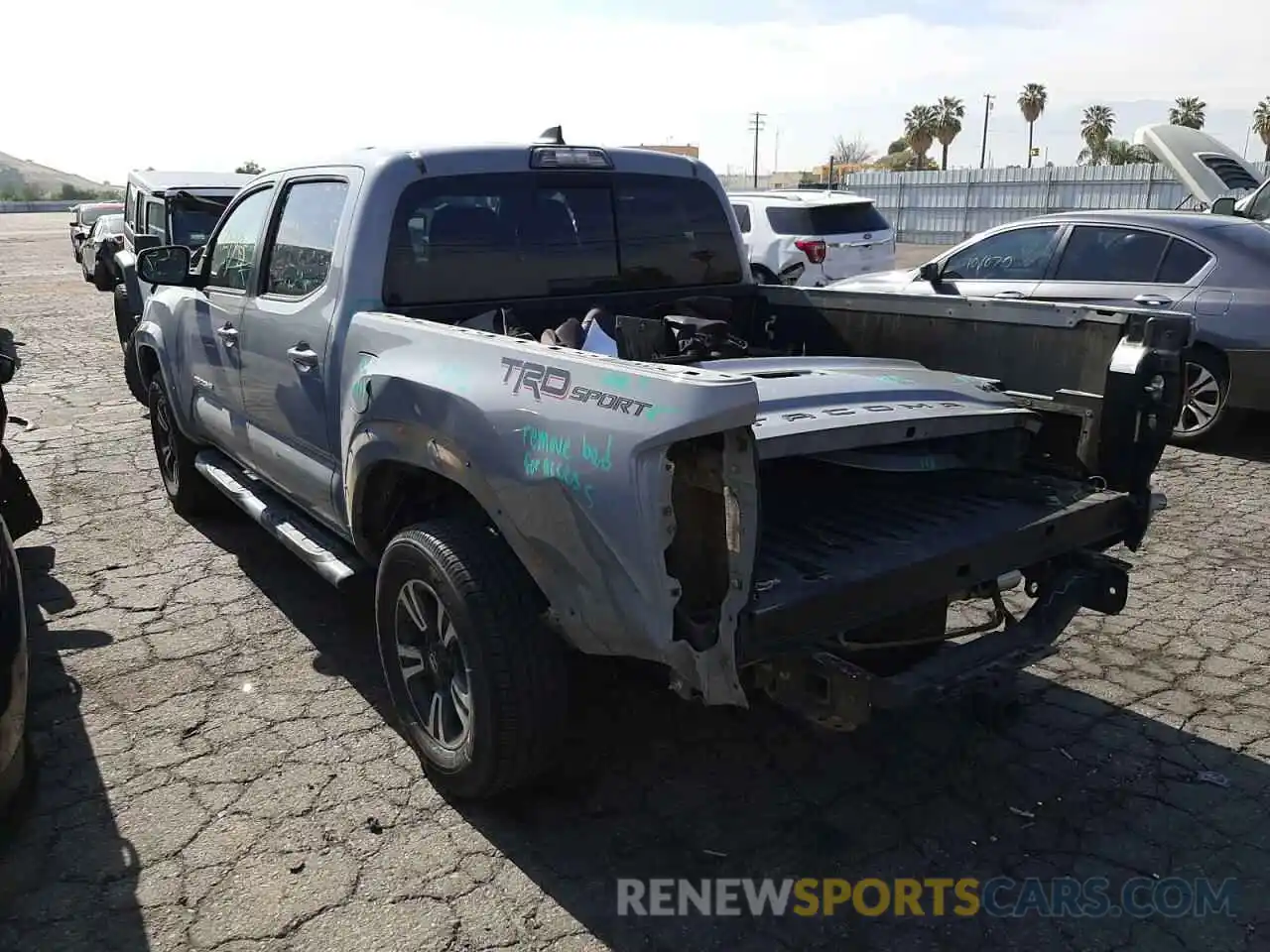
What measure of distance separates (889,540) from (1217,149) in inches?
434


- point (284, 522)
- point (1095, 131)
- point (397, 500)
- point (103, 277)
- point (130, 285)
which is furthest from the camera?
point (1095, 131)

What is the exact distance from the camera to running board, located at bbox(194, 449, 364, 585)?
385 centimetres

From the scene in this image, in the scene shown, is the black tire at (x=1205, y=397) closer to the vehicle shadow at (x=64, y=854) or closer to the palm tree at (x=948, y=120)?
the vehicle shadow at (x=64, y=854)

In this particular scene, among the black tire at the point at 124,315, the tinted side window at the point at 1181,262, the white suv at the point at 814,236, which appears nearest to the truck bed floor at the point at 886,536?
the tinted side window at the point at 1181,262

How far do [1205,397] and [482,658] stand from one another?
20.4 ft

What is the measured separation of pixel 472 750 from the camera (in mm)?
2984

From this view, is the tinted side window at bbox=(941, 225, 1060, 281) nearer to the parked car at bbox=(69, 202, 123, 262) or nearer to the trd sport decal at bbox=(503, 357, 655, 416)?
the trd sport decal at bbox=(503, 357, 655, 416)

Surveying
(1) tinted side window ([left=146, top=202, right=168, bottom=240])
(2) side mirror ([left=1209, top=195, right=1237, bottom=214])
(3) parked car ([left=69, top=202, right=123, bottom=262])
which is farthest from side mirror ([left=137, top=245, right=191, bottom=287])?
(3) parked car ([left=69, top=202, right=123, bottom=262])

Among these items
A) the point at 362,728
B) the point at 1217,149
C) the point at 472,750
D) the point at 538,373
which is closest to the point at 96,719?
the point at 362,728

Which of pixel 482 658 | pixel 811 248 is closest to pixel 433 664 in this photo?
pixel 482 658

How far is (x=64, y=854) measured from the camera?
9.75 ft

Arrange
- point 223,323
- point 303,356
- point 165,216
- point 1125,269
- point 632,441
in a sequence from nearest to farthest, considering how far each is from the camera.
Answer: point 632,441 < point 303,356 < point 223,323 < point 1125,269 < point 165,216

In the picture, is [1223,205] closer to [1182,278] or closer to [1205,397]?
[1182,278]

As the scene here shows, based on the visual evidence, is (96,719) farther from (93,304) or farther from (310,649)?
(93,304)
